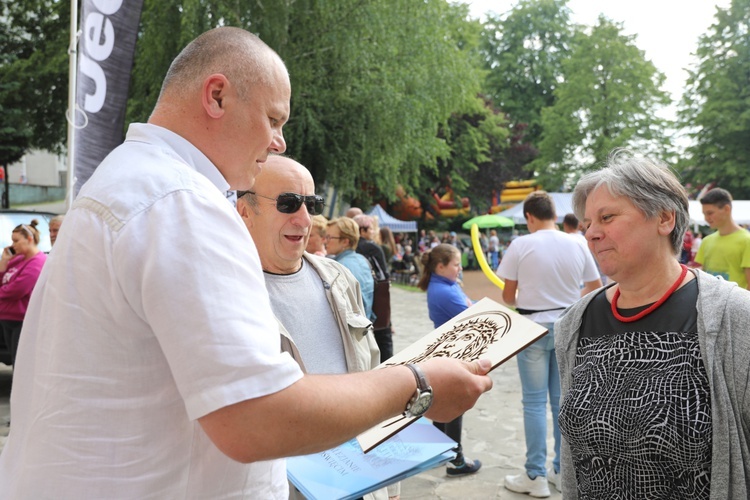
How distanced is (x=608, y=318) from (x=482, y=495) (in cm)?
286

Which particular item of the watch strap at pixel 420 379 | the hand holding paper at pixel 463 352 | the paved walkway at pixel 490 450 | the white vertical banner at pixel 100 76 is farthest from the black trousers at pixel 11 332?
the watch strap at pixel 420 379

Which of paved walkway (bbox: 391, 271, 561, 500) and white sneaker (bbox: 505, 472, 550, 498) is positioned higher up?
white sneaker (bbox: 505, 472, 550, 498)

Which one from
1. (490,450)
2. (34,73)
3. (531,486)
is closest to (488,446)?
(490,450)

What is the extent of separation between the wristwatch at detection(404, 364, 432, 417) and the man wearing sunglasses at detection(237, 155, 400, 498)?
128 centimetres

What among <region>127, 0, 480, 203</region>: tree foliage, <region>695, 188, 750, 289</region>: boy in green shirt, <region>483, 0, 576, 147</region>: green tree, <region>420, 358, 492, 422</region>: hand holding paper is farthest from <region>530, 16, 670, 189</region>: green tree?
<region>420, 358, 492, 422</region>: hand holding paper

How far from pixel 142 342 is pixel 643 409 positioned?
1653 mm

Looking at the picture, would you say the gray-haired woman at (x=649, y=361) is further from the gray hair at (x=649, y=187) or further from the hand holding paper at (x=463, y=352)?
the hand holding paper at (x=463, y=352)

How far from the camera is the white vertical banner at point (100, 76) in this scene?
20.8 feet

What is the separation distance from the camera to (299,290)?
280cm

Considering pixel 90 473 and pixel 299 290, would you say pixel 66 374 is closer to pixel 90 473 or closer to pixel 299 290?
pixel 90 473

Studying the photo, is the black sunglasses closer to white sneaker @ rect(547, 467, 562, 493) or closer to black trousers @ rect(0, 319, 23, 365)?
white sneaker @ rect(547, 467, 562, 493)

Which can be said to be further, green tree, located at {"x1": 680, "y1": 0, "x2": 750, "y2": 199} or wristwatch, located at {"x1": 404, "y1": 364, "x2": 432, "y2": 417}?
green tree, located at {"x1": 680, "y1": 0, "x2": 750, "y2": 199}

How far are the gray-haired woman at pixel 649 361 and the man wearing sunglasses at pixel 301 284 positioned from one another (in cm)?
83

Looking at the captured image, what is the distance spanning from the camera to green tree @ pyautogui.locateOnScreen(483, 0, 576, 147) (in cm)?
4709
